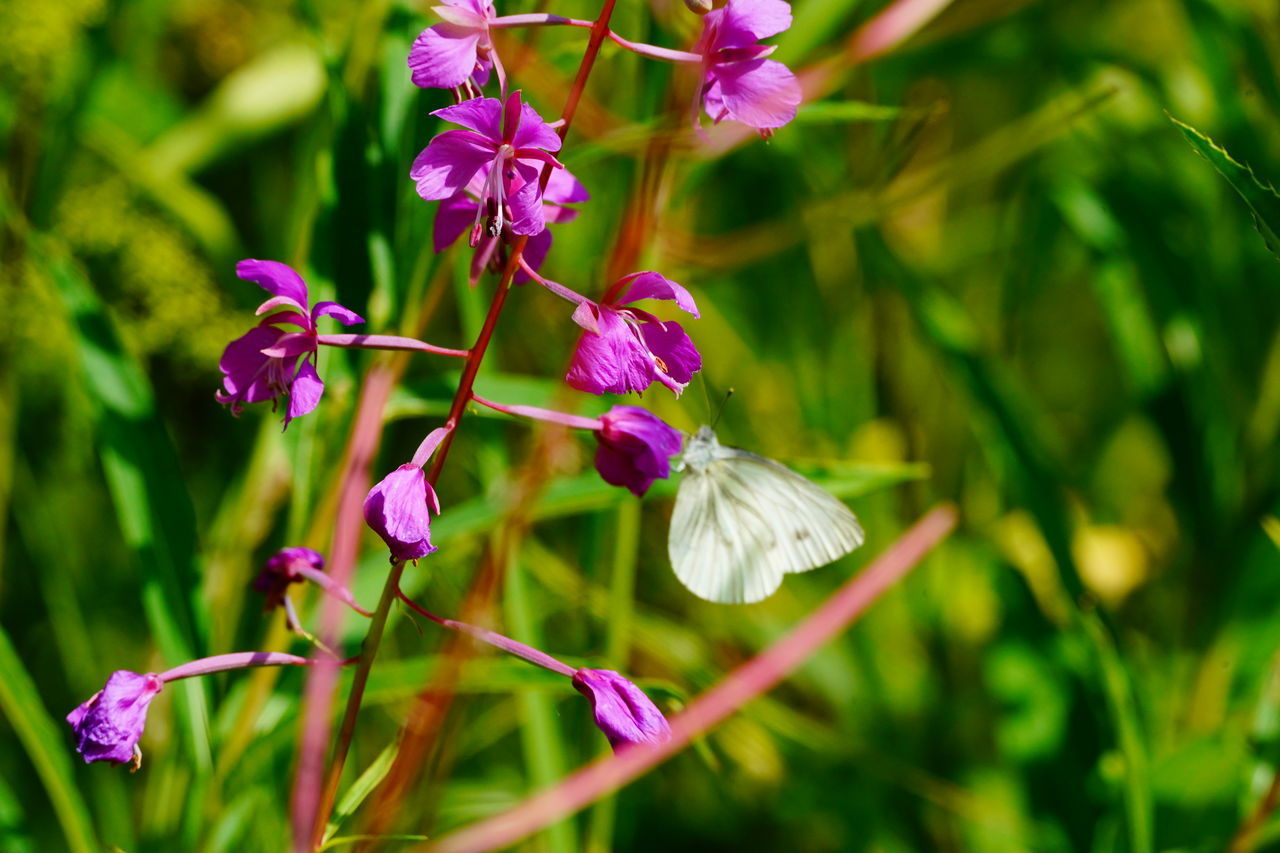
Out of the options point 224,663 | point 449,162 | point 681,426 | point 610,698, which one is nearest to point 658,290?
point 449,162

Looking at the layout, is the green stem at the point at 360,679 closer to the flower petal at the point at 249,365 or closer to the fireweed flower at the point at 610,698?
the fireweed flower at the point at 610,698

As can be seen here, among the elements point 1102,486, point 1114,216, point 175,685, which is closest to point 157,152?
point 175,685

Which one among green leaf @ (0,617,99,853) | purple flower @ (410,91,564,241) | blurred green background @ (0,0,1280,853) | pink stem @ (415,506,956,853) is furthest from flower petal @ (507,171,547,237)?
green leaf @ (0,617,99,853)

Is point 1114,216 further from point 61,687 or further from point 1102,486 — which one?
point 61,687

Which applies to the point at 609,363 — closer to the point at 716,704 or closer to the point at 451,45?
the point at 451,45

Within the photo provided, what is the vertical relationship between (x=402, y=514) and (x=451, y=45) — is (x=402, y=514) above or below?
below

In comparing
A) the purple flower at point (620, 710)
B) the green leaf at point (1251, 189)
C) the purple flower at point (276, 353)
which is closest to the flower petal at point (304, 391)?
the purple flower at point (276, 353)
